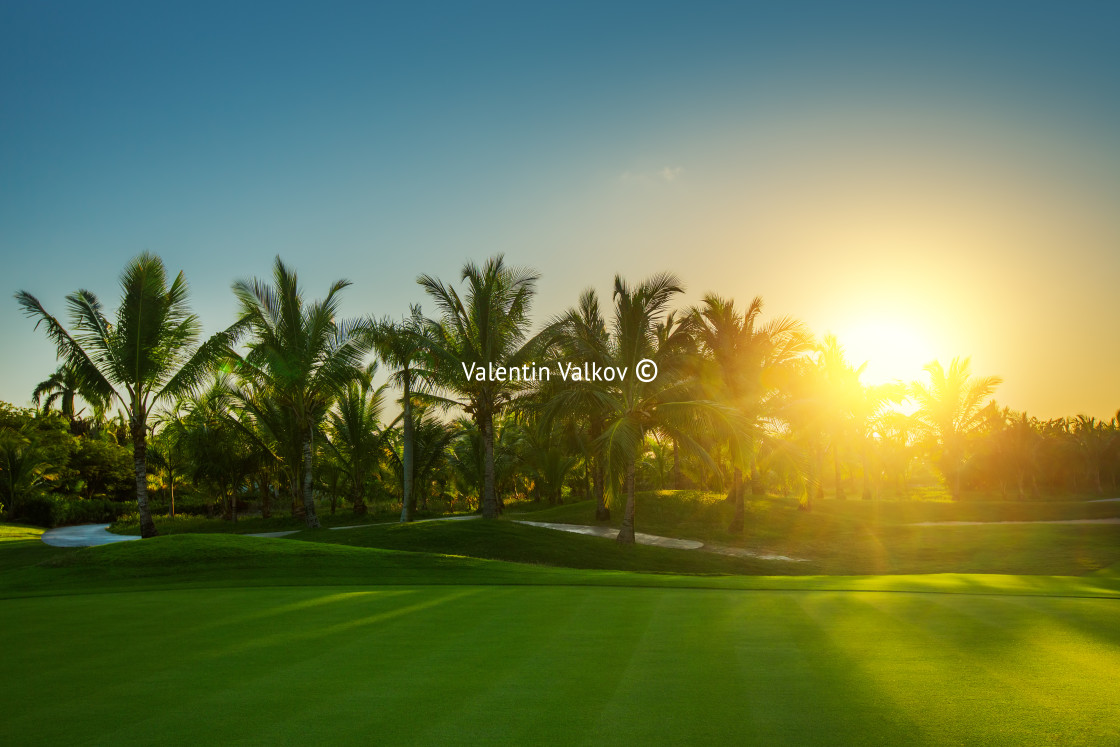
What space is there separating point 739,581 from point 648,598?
3.24 m

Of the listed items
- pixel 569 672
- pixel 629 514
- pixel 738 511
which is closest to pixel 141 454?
pixel 629 514

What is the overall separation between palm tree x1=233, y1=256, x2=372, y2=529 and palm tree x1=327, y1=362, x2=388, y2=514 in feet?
20.0

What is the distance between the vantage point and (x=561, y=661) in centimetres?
512

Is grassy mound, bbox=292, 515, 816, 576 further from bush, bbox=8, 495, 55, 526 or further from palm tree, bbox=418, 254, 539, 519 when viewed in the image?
bush, bbox=8, 495, 55, 526

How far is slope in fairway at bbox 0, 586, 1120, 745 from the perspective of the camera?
12.0 ft

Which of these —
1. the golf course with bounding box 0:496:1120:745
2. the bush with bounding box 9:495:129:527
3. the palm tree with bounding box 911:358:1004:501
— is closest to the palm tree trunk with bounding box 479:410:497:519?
the golf course with bounding box 0:496:1120:745

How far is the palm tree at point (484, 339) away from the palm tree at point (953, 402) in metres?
36.0

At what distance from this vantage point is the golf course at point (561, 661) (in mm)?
3678

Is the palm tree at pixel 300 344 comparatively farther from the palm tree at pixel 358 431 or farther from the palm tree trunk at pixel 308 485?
the palm tree at pixel 358 431

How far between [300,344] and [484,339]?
6442mm

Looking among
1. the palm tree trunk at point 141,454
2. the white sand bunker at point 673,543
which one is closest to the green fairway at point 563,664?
the palm tree trunk at point 141,454

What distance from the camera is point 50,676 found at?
16.0 ft

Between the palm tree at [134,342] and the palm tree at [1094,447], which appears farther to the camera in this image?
the palm tree at [1094,447]

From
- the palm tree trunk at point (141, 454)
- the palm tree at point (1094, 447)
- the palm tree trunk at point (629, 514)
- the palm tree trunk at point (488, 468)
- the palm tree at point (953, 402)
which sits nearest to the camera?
the palm tree trunk at point (141, 454)
